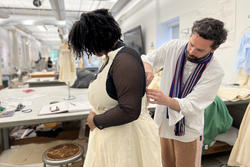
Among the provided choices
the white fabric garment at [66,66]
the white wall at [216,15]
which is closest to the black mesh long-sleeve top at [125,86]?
the white fabric garment at [66,66]

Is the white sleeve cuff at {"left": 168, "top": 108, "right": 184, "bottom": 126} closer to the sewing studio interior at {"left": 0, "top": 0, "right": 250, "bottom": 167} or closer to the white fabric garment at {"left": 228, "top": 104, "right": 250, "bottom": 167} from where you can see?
the sewing studio interior at {"left": 0, "top": 0, "right": 250, "bottom": 167}

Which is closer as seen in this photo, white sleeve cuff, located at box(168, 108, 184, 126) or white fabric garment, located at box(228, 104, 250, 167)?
white sleeve cuff, located at box(168, 108, 184, 126)

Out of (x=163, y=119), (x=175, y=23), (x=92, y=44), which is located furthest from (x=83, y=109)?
(x=175, y=23)

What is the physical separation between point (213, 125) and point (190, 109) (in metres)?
0.95

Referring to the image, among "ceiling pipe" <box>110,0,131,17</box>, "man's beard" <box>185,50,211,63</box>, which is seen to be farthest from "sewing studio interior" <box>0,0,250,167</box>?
"ceiling pipe" <box>110,0,131,17</box>

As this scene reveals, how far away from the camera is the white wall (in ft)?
7.34

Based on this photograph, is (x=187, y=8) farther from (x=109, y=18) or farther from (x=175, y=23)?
(x=109, y=18)

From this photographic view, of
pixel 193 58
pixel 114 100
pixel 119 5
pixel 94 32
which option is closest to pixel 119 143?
pixel 114 100

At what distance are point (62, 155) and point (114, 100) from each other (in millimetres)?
899

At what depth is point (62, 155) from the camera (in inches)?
54.1

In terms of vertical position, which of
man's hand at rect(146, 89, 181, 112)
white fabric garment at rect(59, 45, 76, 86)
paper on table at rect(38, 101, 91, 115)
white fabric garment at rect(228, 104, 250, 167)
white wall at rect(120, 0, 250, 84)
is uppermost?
white wall at rect(120, 0, 250, 84)

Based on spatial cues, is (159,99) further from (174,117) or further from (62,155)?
(62,155)

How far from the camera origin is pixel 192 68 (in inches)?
46.8

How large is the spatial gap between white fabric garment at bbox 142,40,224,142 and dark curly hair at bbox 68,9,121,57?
553mm
